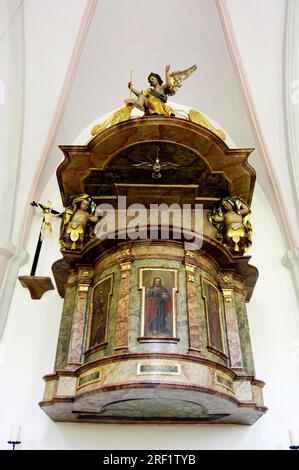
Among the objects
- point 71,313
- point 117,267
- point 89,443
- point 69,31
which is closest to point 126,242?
point 117,267

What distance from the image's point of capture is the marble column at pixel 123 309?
6.14 meters

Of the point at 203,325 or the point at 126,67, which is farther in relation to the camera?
the point at 126,67

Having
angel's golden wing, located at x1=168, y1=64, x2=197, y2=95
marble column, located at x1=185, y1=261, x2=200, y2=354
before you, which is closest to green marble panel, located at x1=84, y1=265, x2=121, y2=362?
marble column, located at x1=185, y1=261, x2=200, y2=354

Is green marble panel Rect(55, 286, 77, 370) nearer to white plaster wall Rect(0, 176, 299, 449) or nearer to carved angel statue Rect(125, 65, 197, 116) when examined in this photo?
white plaster wall Rect(0, 176, 299, 449)

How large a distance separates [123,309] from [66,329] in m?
1.30

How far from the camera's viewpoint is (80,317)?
7.09 m

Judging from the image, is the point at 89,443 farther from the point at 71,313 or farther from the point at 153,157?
the point at 153,157

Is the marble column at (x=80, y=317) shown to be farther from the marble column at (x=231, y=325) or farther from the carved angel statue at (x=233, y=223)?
the carved angel statue at (x=233, y=223)

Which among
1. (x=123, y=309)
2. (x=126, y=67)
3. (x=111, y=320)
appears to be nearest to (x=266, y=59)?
(x=126, y=67)

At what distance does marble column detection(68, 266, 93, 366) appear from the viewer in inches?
266

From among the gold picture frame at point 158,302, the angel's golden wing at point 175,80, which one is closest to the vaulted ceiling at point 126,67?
the angel's golden wing at point 175,80

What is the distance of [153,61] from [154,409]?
828 centimetres

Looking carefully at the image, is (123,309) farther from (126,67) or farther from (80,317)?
(126,67)

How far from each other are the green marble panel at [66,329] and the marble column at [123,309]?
3.51ft
